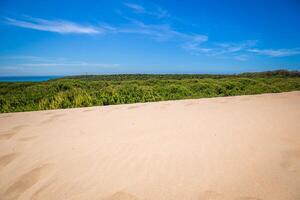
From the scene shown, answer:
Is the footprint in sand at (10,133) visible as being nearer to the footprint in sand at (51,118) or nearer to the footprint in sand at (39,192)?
the footprint in sand at (51,118)

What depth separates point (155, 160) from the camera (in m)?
1.94

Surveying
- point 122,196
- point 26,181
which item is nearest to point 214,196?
point 122,196

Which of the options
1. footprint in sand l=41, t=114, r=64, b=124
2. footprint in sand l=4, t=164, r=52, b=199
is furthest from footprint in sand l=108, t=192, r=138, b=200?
footprint in sand l=41, t=114, r=64, b=124

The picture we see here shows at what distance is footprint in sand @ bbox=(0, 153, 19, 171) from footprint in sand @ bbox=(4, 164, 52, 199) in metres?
0.43

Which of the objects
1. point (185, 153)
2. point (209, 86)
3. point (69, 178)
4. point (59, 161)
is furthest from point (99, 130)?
point (209, 86)

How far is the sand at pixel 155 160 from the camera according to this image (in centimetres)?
146

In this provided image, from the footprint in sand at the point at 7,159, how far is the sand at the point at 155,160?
0.03 ft

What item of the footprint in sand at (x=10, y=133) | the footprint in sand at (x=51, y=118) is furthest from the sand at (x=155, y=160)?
the footprint in sand at (x=51, y=118)

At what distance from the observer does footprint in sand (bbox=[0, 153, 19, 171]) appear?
1.97 metres

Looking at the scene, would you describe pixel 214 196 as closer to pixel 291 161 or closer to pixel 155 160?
pixel 155 160

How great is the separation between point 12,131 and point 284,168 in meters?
3.82

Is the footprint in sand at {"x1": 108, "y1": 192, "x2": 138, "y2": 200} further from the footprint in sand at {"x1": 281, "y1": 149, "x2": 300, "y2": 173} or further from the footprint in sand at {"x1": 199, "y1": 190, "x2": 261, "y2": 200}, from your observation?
the footprint in sand at {"x1": 281, "y1": 149, "x2": 300, "y2": 173}

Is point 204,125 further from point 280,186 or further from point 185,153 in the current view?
point 280,186

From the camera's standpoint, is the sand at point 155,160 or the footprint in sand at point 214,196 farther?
the sand at point 155,160
